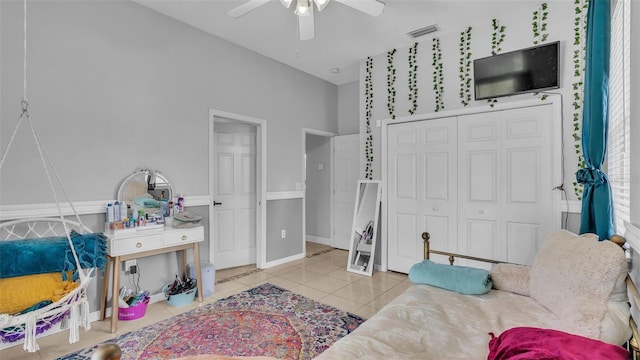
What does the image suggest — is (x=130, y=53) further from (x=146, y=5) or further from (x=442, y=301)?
(x=442, y=301)

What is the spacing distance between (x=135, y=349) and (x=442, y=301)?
7.30 ft

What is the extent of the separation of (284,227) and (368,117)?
2.03m

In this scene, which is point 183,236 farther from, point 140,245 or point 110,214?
point 110,214

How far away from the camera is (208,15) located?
3.16 metres

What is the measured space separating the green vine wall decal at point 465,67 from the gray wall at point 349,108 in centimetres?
198

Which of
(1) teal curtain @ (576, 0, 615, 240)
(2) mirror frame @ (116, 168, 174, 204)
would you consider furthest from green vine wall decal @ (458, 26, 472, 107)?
(2) mirror frame @ (116, 168, 174, 204)

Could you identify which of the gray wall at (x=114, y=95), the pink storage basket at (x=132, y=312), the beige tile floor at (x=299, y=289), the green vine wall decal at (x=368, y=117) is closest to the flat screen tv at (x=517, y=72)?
the green vine wall decal at (x=368, y=117)

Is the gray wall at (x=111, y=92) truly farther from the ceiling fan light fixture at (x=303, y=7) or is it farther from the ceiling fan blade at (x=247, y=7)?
the ceiling fan light fixture at (x=303, y=7)

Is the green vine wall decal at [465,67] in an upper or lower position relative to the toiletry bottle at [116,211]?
upper

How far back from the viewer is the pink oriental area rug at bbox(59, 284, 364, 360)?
219cm

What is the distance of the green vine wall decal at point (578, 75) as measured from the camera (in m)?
2.74

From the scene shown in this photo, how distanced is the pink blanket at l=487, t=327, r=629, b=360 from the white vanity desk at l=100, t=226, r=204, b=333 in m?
2.66

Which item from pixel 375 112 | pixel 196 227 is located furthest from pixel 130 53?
pixel 375 112

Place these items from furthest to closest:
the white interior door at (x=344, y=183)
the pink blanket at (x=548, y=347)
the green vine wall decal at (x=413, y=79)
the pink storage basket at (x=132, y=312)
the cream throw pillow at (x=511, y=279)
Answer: the white interior door at (x=344, y=183)
the green vine wall decal at (x=413, y=79)
the pink storage basket at (x=132, y=312)
the cream throw pillow at (x=511, y=279)
the pink blanket at (x=548, y=347)
